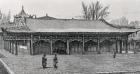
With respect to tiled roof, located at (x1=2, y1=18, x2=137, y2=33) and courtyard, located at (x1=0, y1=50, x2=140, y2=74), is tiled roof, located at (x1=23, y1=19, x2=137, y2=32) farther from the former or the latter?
courtyard, located at (x1=0, y1=50, x2=140, y2=74)

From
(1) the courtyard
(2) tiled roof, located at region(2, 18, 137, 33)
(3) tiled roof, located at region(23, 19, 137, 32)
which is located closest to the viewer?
(1) the courtyard

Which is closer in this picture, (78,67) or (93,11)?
(78,67)

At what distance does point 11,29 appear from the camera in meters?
38.3

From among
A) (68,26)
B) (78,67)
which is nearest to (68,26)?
(68,26)

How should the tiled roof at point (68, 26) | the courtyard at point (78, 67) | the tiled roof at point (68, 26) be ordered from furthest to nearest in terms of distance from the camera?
1. the tiled roof at point (68, 26)
2. the tiled roof at point (68, 26)
3. the courtyard at point (78, 67)

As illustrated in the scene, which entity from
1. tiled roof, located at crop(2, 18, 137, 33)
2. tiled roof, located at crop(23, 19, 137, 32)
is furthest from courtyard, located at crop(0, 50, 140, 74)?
tiled roof, located at crop(23, 19, 137, 32)

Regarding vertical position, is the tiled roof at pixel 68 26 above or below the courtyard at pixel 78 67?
above

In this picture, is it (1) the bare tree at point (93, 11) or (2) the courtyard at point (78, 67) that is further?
(1) the bare tree at point (93, 11)

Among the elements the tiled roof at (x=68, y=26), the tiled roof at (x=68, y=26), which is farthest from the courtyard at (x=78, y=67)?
the tiled roof at (x=68, y=26)

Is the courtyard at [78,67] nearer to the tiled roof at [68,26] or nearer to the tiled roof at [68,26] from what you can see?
the tiled roof at [68,26]

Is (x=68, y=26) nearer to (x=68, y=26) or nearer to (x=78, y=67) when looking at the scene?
(x=68, y=26)

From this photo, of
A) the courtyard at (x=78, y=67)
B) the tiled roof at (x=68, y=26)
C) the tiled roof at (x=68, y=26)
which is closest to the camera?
the courtyard at (x=78, y=67)

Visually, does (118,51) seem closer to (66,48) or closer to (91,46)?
(91,46)

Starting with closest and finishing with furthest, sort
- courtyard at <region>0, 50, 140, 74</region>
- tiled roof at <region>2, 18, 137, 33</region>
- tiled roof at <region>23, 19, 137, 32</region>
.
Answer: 1. courtyard at <region>0, 50, 140, 74</region>
2. tiled roof at <region>2, 18, 137, 33</region>
3. tiled roof at <region>23, 19, 137, 32</region>
